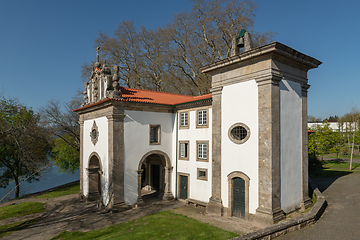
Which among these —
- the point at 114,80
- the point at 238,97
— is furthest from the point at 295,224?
the point at 114,80

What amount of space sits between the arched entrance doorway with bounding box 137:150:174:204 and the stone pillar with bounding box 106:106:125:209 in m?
1.38

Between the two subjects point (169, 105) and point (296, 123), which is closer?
point (296, 123)

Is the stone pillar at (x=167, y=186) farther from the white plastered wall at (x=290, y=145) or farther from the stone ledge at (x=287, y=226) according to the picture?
the stone ledge at (x=287, y=226)

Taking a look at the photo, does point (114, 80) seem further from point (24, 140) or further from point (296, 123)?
point (24, 140)

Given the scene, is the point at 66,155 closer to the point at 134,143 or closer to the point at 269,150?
the point at 134,143

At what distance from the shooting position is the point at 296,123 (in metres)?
12.5

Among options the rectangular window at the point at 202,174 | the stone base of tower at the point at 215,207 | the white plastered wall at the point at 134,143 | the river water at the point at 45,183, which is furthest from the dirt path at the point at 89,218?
the river water at the point at 45,183

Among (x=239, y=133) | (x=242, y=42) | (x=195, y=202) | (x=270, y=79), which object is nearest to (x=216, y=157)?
(x=239, y=133)

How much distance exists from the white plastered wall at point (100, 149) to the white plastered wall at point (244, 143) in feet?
25.3

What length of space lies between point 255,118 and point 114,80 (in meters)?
9.26

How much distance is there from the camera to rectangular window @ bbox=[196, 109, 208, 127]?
15.6 m

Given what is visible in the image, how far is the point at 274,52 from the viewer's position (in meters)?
10.8

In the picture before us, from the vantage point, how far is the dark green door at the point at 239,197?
39.4 ft

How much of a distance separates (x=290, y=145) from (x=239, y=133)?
2.62 metres
